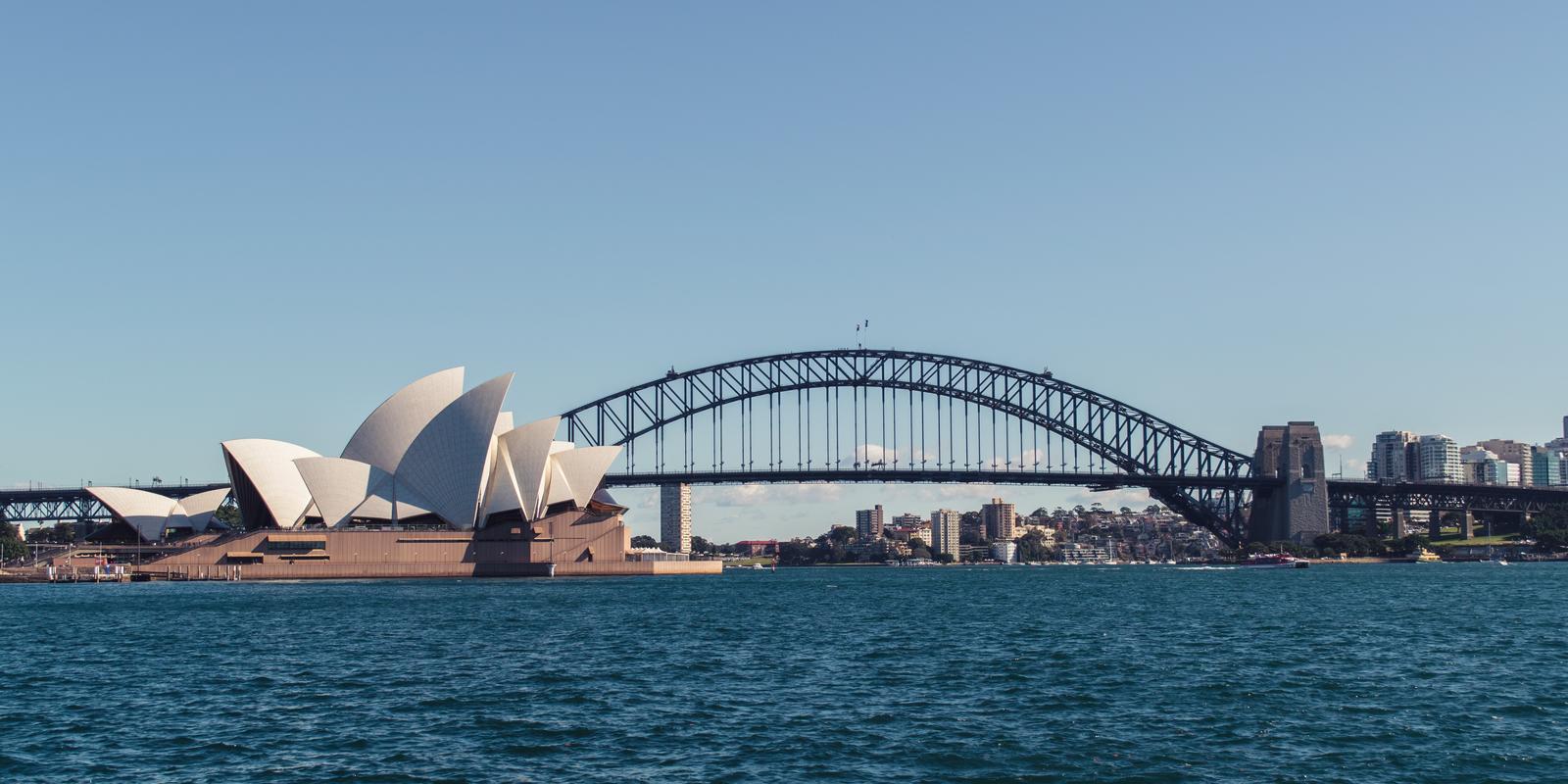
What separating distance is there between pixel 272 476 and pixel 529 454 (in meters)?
17.9

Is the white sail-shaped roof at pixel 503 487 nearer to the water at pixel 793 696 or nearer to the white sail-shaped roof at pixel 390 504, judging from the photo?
the white sail-shaped roof at pixel 390 504

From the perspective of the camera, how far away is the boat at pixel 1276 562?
10912 cm

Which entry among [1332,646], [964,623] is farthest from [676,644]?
[1332,646]

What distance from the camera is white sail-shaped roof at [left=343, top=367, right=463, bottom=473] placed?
291 ft

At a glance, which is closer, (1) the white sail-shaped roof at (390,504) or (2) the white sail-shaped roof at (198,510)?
(1) the white sail-shaped roof at (390,504)

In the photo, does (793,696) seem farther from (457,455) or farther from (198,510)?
(198,510)

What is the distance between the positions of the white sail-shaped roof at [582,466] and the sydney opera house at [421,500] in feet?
0.21

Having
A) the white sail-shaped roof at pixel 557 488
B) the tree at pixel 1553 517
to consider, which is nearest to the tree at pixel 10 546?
the white sail-shaped roof at pixel 557 488

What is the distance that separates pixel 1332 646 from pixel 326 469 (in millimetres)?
70497

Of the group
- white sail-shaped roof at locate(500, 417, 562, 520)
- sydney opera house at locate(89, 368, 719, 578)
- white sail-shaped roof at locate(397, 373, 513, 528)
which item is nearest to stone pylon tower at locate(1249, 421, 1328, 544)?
sydney opera house at locate(89, 368, 719, 578)

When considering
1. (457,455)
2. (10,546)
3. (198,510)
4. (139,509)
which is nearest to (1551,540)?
(457,455)

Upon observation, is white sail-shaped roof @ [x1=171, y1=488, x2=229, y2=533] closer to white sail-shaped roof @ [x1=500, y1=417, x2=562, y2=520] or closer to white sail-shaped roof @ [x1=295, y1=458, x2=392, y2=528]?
white sail-shaped roof @ [x1=295, y1=458, x2=392, y2=528]

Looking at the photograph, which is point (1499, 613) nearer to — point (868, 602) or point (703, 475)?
point (868, 602)

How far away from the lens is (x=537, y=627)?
143 feet
